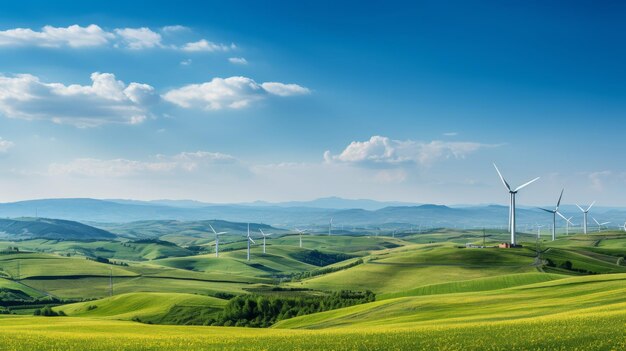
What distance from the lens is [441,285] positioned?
157750 millimetres

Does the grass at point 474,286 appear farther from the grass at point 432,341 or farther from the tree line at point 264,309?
the grass at point 432,341

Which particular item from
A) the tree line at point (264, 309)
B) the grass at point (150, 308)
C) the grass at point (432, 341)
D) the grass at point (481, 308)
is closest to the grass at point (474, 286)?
the tree line at point (264, 309)

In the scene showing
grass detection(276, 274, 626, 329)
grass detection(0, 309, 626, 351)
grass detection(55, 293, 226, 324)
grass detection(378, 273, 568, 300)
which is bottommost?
grass detection(55, 293, 226, 324)

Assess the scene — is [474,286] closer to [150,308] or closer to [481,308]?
[150,308]

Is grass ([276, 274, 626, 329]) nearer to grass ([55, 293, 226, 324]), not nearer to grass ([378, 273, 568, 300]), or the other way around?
grass ([55, 293, 226, 324])

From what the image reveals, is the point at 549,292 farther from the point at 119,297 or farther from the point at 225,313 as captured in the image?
the point at 119,297

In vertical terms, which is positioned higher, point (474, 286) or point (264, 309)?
point (474, 286)

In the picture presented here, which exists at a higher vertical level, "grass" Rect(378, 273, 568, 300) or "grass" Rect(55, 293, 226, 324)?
"grass" Rect(378, 273, 568, 300)

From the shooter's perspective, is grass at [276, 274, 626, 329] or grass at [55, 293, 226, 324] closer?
grass at [276, 274, 626, 329]

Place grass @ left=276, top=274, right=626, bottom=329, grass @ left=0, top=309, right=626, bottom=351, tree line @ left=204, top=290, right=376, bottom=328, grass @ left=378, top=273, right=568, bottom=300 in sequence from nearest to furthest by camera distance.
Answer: grass @ left=0, top=309, right=626, bottom=351 → grass @ left=276, top=274, right=626, bottom=329 → tree line @ left=204, top=290, right=376, bottom=328 → grass @ left=378, top=273, right=568, bottom=300

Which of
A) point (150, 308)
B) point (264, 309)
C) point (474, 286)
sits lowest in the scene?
point (150, 308)

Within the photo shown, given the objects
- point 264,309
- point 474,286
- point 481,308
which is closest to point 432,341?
point 481,308

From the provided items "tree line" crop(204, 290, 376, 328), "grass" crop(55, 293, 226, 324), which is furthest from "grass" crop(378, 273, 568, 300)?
"grass" crop(55, 293, 226, 324)

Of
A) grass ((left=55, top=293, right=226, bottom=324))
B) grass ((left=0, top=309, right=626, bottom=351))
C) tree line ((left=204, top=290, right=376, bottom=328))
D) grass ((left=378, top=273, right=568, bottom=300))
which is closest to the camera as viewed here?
grass ((left=0, top=309, right=626, bottom=351))
